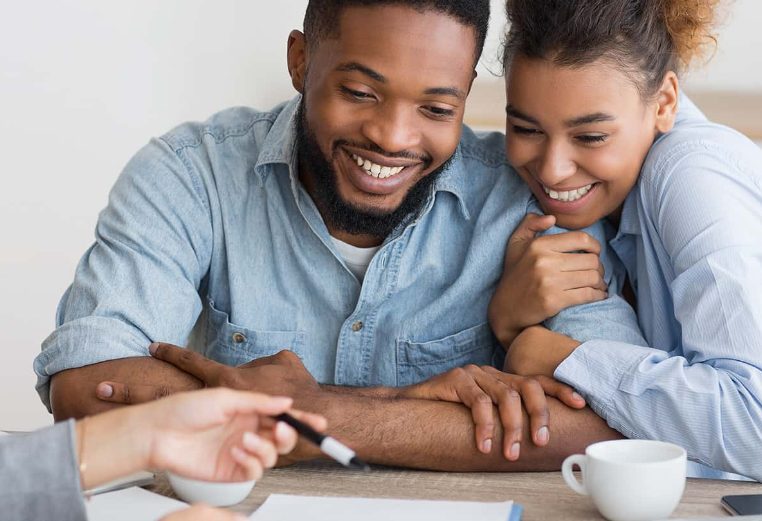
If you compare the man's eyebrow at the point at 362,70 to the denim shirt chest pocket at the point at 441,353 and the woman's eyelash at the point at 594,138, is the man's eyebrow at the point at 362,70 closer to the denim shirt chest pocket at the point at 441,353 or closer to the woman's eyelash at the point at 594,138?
the woman's eyelash at the point at 594,138

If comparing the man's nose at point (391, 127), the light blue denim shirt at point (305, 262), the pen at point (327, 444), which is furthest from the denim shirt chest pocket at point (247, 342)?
the pen at point (327, 444)

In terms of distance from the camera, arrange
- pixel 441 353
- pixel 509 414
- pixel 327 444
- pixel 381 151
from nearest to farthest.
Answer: pixel 327 444
pixel 509 414
pixel 381 151
pixel 441 353

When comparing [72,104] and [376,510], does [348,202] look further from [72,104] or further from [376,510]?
[72,104]

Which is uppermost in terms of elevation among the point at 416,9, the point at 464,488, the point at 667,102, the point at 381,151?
the point at 416,9

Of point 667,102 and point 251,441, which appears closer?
point 251,441

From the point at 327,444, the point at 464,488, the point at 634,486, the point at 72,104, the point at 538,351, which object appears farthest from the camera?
the point at 72,104

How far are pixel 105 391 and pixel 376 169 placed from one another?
1.80 feet

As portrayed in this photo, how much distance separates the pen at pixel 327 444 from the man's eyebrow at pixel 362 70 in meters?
0.76

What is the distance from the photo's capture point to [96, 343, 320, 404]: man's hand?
1.35 meters

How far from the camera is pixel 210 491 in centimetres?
108

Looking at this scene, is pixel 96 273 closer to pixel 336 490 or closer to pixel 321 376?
pixel 321 376

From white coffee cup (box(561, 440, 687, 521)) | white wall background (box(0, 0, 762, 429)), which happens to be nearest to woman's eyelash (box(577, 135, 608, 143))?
white coffee cup (box(561, 440, 687, 521))

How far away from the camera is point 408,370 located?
169 centimetres

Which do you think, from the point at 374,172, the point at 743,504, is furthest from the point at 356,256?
the point at 743,504
